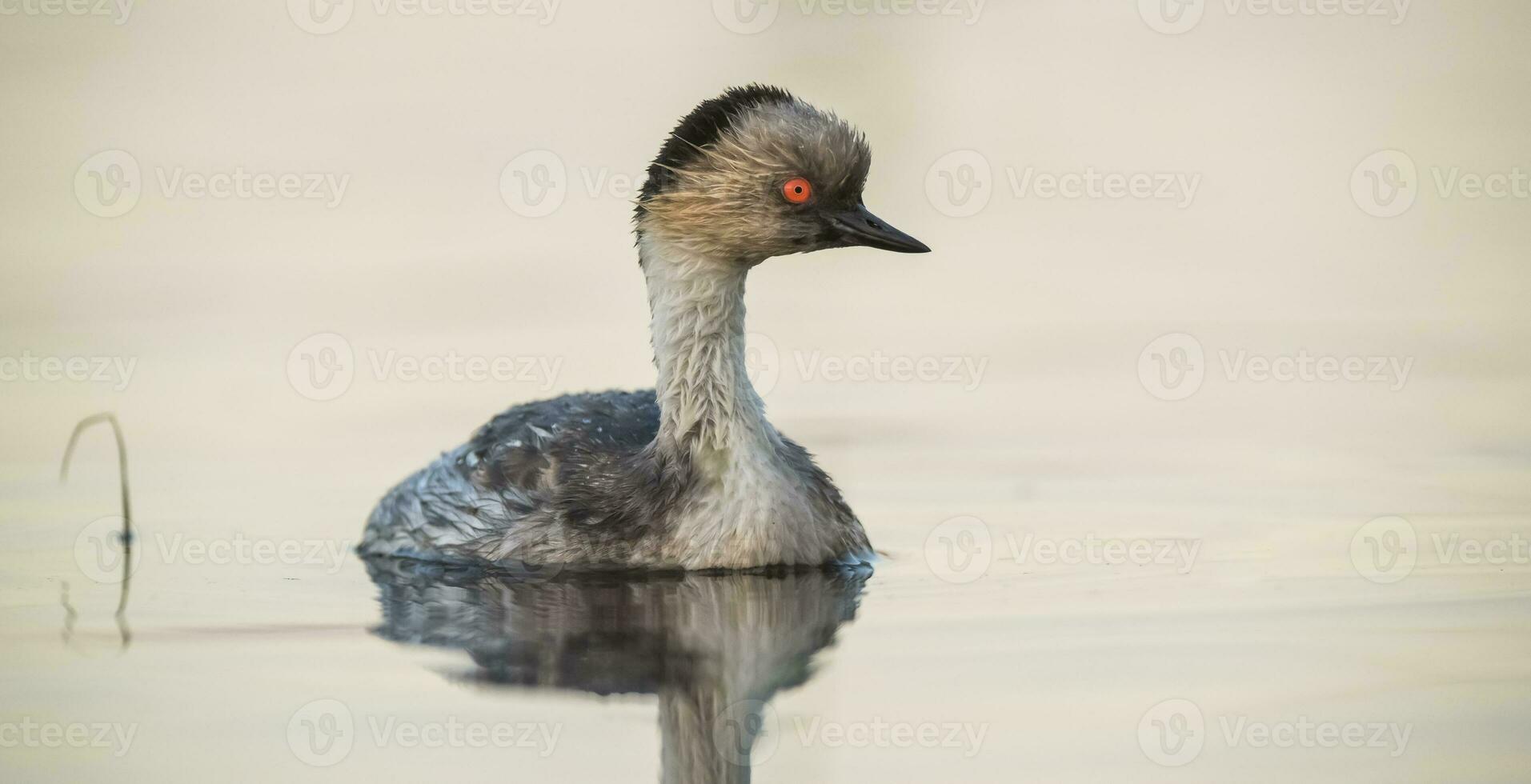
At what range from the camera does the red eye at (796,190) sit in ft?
37.4

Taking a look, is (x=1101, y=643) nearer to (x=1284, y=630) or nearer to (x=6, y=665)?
(x=1284, y=630)

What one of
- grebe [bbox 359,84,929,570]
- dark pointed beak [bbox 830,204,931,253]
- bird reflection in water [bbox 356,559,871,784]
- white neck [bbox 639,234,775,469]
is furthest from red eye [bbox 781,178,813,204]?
bird reflection in water [bbox 356,559,871,784]

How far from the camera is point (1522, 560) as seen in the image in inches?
428

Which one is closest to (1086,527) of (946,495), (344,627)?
(946,495)

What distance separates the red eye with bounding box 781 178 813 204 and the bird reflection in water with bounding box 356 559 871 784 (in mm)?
1724

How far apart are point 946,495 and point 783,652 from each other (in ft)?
11.5

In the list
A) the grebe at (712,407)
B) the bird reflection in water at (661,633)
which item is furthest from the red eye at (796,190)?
the bird reflection in water at (661,633)

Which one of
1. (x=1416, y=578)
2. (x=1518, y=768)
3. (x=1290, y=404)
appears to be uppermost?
(x=1290, y=404)

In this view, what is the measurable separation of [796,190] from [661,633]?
8.52 ft

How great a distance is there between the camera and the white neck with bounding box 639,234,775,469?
11.5 meters

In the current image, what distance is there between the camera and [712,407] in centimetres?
1148

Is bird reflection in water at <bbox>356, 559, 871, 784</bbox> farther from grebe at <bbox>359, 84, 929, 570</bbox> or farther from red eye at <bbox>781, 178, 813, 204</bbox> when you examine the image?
red eye at <bbox>781, 178, 813, 204</bbox>

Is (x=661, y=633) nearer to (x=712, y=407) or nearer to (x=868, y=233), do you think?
(x=712, y=407)

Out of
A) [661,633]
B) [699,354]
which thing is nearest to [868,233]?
[699,354]
